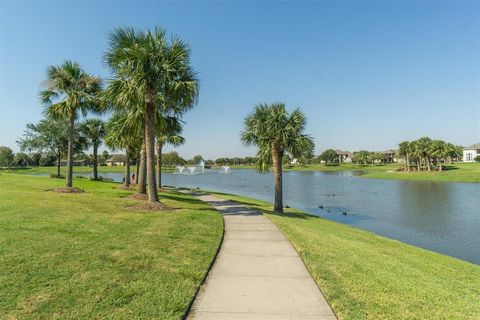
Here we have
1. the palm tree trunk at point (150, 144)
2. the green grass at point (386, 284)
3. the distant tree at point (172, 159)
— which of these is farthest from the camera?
the distant tree at point (172, 159)

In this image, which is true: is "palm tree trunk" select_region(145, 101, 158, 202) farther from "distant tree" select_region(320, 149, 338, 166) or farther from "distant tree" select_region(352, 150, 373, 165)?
"distant tree" select_region(320, 149, 338, 166)

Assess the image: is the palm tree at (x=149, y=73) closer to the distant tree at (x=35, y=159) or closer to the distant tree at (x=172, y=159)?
the distant tree at (x=35, y=159)

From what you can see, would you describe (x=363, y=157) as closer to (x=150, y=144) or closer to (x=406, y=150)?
(x=406, y=150)

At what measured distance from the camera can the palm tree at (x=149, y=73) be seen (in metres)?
13.2

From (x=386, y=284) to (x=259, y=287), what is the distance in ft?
8.02

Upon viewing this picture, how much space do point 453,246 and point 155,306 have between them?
587 inches

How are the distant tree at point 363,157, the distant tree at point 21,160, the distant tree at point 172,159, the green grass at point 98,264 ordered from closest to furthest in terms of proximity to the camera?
the green grass at point 98,264 → the distant tree at point 21,160 → the distant tree at point 172,159 → the distant tree at point 363,157

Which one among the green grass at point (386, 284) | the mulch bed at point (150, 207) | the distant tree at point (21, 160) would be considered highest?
the distant tree at point (21, 160)

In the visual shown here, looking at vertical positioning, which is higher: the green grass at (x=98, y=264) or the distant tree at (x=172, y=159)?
the distant tree at (x=172, y=159)

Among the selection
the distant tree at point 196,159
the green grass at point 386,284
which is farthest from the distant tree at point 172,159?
the green grass at point 386,284

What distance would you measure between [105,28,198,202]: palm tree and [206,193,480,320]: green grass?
7.96 m

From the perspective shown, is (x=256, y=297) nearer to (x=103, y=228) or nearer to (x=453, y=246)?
(x=103, y=228)

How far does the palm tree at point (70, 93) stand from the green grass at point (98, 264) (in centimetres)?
927

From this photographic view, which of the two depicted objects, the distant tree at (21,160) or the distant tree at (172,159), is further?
the distant tree at (172,159)
